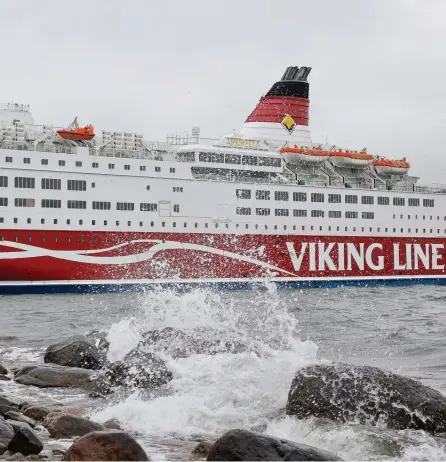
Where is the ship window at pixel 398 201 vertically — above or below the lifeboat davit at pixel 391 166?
below

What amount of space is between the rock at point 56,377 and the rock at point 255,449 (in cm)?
489

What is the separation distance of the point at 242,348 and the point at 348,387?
393 centimetres

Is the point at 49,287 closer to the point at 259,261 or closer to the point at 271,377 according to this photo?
the point at 259,261

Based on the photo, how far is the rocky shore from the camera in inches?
296

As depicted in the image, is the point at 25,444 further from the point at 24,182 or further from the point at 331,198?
the point at 331,198

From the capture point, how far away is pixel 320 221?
41.9 meters

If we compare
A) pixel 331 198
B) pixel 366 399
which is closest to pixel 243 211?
pixel 331 198

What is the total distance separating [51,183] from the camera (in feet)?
113

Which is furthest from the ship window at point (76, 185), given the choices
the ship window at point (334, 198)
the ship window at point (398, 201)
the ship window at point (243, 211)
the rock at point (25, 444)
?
the rock at point (25, 444)

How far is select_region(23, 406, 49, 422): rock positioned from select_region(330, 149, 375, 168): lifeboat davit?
36343 millimetres

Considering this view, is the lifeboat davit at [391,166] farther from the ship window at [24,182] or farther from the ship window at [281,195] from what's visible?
the ship window at [24,182]

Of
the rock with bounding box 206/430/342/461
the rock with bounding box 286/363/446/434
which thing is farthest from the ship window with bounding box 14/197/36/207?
the rock with bounding box 206/430/342/461

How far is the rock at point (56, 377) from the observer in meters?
12.4

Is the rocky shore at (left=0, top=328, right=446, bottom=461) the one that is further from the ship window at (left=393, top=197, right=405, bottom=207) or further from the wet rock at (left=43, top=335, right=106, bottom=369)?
the ship window at (left=393, top=197, right=405, bottom=207)
